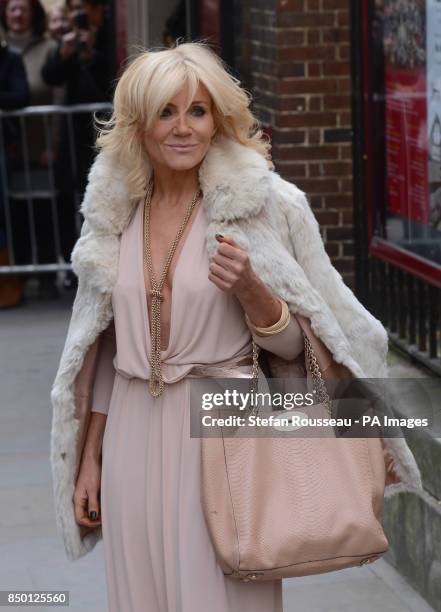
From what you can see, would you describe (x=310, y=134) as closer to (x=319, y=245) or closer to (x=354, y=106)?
(x=354, y=106)

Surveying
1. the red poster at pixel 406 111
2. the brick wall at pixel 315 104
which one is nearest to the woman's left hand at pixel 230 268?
the red poster at pixel 406 111

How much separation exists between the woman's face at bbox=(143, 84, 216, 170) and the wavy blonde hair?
2 centimetres

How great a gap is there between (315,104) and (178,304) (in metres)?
4.57

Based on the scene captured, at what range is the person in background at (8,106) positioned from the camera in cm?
1021

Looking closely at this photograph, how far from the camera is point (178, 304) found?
11.2ft

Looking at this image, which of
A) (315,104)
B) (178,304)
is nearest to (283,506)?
(178,304)

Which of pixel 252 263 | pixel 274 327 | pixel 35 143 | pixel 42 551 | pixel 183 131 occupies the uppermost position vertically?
pixel 183 131

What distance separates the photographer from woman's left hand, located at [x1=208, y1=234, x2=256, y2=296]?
3.21m

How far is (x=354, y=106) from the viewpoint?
6492 mm

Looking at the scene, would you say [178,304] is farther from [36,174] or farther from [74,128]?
[36,174]

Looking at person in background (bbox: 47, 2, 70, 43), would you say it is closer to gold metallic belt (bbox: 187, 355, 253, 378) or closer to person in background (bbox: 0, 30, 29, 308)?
person in background (bbox: 0, 30, 29, 308)

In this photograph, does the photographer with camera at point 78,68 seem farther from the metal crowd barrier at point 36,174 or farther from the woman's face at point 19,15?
the woman's face at point 19,15

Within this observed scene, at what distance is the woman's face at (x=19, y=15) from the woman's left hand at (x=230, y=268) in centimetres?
798

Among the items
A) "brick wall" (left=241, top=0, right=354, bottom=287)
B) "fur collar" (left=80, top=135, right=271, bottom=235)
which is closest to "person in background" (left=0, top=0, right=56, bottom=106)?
"brick wall" (left=241, top=0, right=354, bottom=287)
